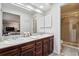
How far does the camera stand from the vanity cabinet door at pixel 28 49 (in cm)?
152

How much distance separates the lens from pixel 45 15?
6.81 ft

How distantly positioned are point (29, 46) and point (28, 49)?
0.06 m

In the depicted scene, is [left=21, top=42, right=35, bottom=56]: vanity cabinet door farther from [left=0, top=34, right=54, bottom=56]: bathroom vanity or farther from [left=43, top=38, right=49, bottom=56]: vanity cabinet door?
[left=43, top=38, right=49, bottom=56]: vanity cabinet door

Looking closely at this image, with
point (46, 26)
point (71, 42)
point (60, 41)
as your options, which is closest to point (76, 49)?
point (71, 42)

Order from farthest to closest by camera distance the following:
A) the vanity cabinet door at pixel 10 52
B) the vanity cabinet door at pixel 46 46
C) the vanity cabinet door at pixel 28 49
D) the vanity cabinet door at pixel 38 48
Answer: the vanity cabinet door at pixel 46 46 → the vanity cabinet door at pixel 38 48 → the vanity cabinet door at pixel 28 49 → the vanity cabinet door at pixel 10 52

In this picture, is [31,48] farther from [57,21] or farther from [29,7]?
[57,21]

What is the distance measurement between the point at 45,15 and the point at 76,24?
26.7 inches

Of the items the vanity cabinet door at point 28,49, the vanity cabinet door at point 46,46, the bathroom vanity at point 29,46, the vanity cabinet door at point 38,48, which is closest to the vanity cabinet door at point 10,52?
the bathroom vanity at point 29,46

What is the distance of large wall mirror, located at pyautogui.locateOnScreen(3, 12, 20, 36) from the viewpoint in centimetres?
160

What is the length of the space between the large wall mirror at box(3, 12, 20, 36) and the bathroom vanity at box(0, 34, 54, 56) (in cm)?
22

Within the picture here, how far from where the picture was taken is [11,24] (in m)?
1.66

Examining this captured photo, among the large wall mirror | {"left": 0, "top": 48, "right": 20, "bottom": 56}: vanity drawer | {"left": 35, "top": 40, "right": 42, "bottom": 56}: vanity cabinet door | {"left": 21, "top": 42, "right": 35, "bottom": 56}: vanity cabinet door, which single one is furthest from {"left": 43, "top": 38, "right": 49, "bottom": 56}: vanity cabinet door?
{"left": 0, "top": 48, "right": 20, "bottom": 56}: vanity drawer

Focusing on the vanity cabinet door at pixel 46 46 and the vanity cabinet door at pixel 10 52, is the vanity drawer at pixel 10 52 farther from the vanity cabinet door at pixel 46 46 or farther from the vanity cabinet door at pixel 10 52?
the vanity cabinet door at pixel 46 46

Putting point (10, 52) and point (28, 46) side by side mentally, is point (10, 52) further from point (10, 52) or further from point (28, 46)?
point (28, 46)
